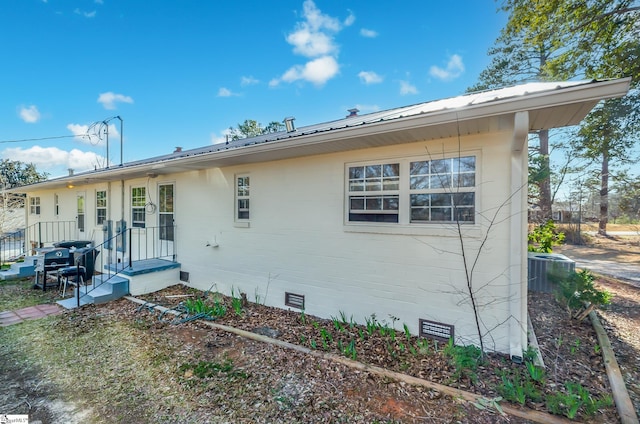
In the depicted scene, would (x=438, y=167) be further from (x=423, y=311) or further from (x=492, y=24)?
(x=492, y=24)

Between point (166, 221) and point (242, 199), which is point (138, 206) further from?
point (242, 199)

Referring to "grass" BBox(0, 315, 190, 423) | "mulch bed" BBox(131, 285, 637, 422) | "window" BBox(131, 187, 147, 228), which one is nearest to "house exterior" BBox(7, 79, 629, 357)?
"mulch bed" BBox(131, 285, 637, 422)

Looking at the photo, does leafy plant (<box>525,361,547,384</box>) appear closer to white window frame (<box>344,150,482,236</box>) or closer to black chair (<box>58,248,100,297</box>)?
white window frame (<box>344,150,482,236</box>)

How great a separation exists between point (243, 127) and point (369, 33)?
21099 millimetres

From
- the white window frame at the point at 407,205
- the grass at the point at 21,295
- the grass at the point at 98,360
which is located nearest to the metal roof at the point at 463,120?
the white window frame at the point at 407,205

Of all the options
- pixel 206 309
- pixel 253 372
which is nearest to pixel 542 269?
pixel 253 372

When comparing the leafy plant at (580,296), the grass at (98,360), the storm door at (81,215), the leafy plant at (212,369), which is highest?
the storm door at (81,215)

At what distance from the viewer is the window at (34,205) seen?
13744 mm

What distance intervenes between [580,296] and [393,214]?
3.32 m

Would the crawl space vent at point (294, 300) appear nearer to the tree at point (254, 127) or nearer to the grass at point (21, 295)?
the grass at point (21, 295)

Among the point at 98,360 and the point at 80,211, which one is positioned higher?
the point at 80,211

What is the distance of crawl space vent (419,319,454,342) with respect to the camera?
390 centimetres

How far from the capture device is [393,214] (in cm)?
435

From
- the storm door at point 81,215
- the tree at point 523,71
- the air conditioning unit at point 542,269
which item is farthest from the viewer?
the tree at point 523,71
